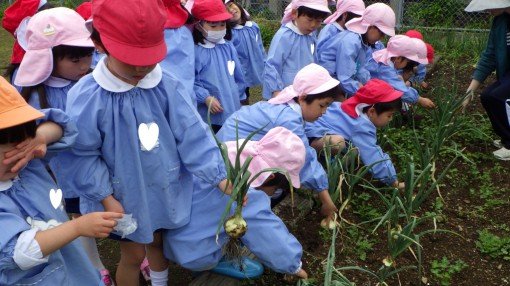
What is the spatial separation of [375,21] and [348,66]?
1.38 ft

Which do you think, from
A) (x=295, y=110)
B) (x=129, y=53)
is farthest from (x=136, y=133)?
(x=295, y=110)

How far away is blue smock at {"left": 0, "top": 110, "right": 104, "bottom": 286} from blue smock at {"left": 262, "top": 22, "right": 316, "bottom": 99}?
2300mm

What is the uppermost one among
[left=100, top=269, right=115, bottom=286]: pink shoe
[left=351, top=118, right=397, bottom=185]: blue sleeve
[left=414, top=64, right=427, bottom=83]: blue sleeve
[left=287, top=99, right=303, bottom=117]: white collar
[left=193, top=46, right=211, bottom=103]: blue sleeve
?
[left=287, top=99, right=303, bottom=117]: white collar

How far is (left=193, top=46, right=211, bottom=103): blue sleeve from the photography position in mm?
3441

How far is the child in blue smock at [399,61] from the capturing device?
4098 mm

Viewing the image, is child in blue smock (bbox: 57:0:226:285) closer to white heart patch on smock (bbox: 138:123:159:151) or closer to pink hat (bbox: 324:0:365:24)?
white heart patch on smock (bbox: 138:123:159:151)

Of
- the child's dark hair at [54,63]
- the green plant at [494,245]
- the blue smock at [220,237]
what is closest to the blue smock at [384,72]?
the green plant at [494,245]

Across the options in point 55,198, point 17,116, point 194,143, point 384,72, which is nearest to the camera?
point 17,116

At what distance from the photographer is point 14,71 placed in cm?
272

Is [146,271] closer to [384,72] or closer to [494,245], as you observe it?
[494,245]

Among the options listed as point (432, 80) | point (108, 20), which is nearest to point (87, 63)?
point (108, 20)

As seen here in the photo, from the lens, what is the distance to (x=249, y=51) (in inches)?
167

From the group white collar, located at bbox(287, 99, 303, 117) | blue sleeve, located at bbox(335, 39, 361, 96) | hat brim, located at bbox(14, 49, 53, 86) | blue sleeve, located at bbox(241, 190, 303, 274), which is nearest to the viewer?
blue sleeve, located at bbox(241, 190, 303, 274)

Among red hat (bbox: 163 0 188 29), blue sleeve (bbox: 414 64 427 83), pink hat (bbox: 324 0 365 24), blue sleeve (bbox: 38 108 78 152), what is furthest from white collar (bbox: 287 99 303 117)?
blue sleeve (bbox: 414 64 427 83)
